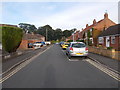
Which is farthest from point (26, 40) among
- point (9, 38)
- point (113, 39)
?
point (113, 39)

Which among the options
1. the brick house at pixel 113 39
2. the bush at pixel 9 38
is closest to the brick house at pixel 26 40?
the bush at pixel 9 38

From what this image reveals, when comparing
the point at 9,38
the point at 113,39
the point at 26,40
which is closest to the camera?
the point at 9,38

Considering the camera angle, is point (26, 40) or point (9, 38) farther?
point (26, 40)

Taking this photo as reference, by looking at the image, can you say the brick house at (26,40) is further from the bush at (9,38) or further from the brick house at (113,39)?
the brick house at (113,39)

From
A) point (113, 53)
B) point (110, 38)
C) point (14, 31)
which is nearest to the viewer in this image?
point (113, 53)

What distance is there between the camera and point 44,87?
16.4ft

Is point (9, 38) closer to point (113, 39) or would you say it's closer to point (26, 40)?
point (26, 40)

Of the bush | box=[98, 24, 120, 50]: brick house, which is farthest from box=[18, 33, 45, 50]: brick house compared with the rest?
box=[98, 24, 120, 50]: brick house

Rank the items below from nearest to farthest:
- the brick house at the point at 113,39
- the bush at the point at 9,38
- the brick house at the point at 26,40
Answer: the bush at the point at 9,38 → the brick house at the point at 113,39 → the brick house at the point at 26,40

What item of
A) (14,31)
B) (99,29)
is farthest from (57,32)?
(14,31)

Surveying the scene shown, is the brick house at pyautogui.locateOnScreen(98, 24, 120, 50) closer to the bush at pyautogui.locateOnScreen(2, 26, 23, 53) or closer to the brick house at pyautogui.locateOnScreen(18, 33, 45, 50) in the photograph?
the bush at pyautogui.locateOnScreen(2, 26, 23, 53)

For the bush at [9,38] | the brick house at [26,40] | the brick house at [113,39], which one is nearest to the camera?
the bush at [9,38]

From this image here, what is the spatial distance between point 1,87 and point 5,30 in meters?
9.27

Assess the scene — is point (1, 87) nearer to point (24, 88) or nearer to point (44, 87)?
point (24, 88)
